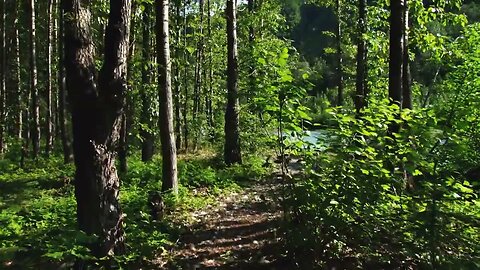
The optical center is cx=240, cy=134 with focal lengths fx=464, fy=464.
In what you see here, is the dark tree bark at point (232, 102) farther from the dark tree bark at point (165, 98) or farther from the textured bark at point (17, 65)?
the textured bark at point (17, 65)

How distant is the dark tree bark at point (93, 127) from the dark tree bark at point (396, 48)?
4.00 m

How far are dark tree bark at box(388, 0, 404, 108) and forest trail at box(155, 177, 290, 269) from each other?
2297 mm

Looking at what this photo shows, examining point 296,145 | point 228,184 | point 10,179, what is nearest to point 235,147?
point 228,184

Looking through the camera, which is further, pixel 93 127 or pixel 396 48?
pixel 396 48

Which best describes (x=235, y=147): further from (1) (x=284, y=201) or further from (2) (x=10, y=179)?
(1) (x=284, y=201)

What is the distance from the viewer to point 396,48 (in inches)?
275

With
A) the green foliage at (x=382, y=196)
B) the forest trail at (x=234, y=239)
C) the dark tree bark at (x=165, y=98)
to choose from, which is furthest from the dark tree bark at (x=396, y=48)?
the dark tree bark at (x=165, y=98)

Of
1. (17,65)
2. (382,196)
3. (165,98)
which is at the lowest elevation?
(382,196)

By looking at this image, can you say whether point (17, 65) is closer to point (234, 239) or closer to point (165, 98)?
point (165, 98)

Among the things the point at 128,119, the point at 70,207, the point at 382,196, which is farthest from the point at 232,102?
the point at 382,196

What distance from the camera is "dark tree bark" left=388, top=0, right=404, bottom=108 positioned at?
6957 mm

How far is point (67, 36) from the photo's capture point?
220 inches

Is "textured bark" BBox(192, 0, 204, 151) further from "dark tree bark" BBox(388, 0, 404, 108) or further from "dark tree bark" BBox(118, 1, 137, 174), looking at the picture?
"dark tree bark" BBox(388, 0, 404, 108)

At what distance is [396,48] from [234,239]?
3.95 m
